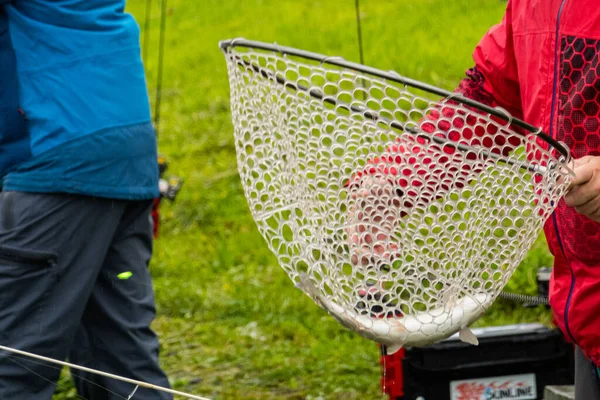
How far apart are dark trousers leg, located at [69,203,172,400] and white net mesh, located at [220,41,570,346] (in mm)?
921

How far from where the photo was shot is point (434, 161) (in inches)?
66.6

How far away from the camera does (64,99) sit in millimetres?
2471

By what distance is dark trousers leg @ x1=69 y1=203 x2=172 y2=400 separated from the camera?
2.76 m

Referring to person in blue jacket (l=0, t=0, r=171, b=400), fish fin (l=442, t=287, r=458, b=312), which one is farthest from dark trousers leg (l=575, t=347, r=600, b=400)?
person in blue jacket (l=0, t=0, r=171, b=400)

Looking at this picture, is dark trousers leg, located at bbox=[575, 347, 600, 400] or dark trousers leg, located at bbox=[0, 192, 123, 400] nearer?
dark trousers leg, located at bbox=[575, 347, 600, 400]

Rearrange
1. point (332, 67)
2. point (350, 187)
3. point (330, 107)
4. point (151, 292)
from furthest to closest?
point (151, 292), point (350, 187), point (330, 107), point (332, 67)

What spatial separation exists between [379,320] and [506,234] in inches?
11.2

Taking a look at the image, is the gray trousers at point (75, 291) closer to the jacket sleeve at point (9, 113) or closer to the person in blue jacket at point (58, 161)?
the person in blue jacket at point (58, 161)

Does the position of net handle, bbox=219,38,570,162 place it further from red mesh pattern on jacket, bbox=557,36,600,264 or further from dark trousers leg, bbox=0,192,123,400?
dark trousers leg, bbox=0,192,123,400

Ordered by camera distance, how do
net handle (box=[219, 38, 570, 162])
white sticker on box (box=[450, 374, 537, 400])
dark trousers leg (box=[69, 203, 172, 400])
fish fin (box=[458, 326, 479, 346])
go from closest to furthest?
net handle (box=[219, 38, 570, 162])
fish fin (box=[458, 326, 479, 346])
dark trousers leg (box=[69, 203, 172, 400])
white sticker on box (box=[450, 374, 537, 400])

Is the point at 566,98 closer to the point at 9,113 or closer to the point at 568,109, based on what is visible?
the point at 568,109

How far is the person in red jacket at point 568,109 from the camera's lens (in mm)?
1701

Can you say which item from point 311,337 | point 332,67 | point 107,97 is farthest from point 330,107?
point 311,337

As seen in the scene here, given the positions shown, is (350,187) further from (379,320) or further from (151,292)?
(151,292)
